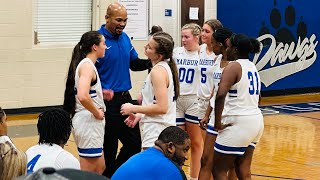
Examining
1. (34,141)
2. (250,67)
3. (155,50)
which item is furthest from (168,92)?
(34,141)

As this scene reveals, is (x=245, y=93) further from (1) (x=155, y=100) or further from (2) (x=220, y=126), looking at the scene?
(1) (x=155, y=100)

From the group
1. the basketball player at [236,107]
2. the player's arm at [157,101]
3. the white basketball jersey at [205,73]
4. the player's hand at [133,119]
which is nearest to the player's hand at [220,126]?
the basketball player at [236,107]

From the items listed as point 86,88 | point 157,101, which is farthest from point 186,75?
point 86,88

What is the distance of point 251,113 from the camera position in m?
5.77

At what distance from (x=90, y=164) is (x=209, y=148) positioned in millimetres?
1062

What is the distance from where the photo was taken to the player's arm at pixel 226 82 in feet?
18.6

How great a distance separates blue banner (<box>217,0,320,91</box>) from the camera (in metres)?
14.3

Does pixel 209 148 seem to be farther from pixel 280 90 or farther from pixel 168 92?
pixel 280 90

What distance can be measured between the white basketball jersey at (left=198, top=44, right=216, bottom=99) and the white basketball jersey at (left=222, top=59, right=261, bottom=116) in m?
1.12

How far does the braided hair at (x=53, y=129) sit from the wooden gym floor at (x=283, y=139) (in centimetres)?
353

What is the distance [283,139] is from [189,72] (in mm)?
3350

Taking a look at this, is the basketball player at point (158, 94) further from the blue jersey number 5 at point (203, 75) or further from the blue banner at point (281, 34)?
the blue banner at point (281, 34)

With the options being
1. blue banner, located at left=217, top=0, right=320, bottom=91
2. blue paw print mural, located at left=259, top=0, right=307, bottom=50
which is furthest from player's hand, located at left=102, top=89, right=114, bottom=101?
blue paw print mural, located at left=259, top=0, right=307, bottom=50

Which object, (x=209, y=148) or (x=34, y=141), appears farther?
(x=34, y=141)
